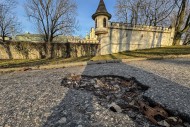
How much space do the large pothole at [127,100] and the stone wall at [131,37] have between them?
662 inches

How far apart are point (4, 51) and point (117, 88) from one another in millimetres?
18585

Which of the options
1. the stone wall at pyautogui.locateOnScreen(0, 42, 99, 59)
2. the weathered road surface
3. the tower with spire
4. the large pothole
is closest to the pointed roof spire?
the tower with spire

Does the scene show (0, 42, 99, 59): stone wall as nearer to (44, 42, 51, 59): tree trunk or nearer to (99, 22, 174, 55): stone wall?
(44, 42, 51, 59): tree trunk

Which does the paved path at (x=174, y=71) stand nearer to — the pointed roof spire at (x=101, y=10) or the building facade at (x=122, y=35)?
the building facade at (x=122, y=35)

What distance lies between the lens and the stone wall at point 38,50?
17719mm

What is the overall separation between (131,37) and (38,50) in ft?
47.3

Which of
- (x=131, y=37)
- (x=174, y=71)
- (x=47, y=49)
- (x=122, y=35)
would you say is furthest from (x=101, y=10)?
(x=174, y=71)

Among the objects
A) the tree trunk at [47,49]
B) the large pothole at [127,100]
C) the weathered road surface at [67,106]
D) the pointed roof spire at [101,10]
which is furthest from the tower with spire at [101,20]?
the weathered road surface at [67,106]

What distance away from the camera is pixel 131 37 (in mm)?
22297

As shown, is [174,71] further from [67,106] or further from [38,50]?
[38,50]

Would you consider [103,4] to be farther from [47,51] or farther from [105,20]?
[47,51]

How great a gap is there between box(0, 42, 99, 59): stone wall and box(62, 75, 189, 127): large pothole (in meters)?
15.9

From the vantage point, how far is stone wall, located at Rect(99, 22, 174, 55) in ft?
68.8

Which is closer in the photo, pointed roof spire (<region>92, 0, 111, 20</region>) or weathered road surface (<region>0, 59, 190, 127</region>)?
weathered road surface (<region>0, 59, 190, 127</region>)
